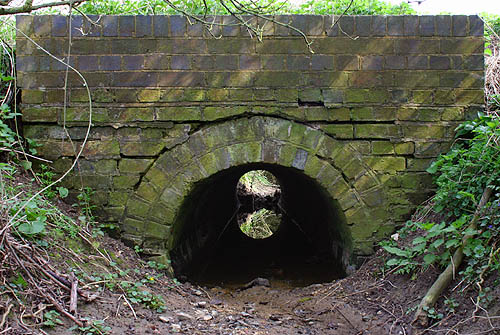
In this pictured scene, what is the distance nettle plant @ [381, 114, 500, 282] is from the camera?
4.20 meters

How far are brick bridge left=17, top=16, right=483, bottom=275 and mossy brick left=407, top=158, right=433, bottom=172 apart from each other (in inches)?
0.9

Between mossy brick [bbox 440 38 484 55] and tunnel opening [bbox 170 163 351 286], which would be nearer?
mossy brick [bbox 440 38 484 55]

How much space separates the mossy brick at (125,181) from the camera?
553 centimetres

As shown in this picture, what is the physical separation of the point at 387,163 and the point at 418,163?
1.23ft

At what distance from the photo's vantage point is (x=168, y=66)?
5434 mm

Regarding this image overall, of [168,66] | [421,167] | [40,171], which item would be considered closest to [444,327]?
[421,167]

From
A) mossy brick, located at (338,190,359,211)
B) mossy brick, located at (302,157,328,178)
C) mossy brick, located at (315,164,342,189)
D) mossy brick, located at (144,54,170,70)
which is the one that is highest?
mossy brick, located at (144,54,170,70)

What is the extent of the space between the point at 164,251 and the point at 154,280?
0.48m

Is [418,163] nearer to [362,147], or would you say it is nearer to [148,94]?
[362,147]

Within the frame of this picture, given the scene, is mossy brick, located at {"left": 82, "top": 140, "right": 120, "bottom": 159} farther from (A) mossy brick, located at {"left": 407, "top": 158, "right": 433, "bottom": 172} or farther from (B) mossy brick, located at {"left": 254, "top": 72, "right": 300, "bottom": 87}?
(A) mossy brick, located at {"left": 407, "top": 158, "right": 433, "bottom": 172}

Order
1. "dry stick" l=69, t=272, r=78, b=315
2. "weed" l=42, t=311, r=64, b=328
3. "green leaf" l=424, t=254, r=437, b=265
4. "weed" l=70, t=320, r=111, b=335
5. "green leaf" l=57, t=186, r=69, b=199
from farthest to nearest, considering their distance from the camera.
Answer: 1. "green leaf" l=57, t=186, r=69, b=199
2. "green leaf" l=424, t=254, r=437, b=265
3. "dry stick" l=69, t=272, r=78, b=315
4. "weed" l=70, t=320, r=111, b=335
5. "weed" l=42, t=311, r=64, b=328

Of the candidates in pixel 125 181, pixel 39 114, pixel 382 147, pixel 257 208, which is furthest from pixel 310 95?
pixel 257 208

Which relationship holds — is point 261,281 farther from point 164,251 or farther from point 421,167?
point 421,167

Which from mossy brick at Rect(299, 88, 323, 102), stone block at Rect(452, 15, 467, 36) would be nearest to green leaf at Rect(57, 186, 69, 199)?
mossy brick at Rect(299, 88, 323, 102)
